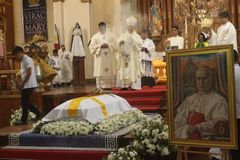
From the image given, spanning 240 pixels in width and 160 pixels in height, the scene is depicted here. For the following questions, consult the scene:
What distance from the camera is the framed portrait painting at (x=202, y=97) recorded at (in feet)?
14.3

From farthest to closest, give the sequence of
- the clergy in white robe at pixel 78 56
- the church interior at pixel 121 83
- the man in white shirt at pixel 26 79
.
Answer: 1. the clergy in white robe at pixel 78 56
2. the man in white shirt at pixel 26 79
3. the church interior at pixel 121 83

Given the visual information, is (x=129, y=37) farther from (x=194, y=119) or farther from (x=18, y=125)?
(x=194, y=119)

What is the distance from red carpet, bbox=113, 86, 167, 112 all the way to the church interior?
0.08 feet

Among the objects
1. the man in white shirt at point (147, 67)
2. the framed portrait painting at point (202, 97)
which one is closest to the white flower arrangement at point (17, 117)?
the man in white shirt at point (147, 67)

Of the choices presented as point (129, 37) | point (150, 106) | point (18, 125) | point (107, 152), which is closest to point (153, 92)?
point (150, 106)

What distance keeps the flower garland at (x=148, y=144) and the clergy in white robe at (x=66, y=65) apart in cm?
1033

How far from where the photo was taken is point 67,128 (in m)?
7.51

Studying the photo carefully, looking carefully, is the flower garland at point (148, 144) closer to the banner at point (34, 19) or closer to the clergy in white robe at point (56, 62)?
the clergy in white robe at point (56, 62)

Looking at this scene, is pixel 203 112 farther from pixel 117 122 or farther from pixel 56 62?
pixel 56 62

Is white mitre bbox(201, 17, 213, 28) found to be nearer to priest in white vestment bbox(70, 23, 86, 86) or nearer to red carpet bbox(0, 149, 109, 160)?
priest in white vestment bbox(70, 23, 86, 86)

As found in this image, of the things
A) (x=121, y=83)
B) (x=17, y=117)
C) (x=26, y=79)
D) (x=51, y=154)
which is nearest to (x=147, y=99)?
(x=121, y=83)

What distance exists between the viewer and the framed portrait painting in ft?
14.3

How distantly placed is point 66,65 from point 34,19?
334 cm

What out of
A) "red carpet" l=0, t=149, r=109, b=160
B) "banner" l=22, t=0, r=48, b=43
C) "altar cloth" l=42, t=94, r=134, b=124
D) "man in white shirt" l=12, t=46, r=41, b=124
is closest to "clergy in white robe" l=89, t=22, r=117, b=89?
"man in white shirt" l=12, t=46, r=41, b=124
